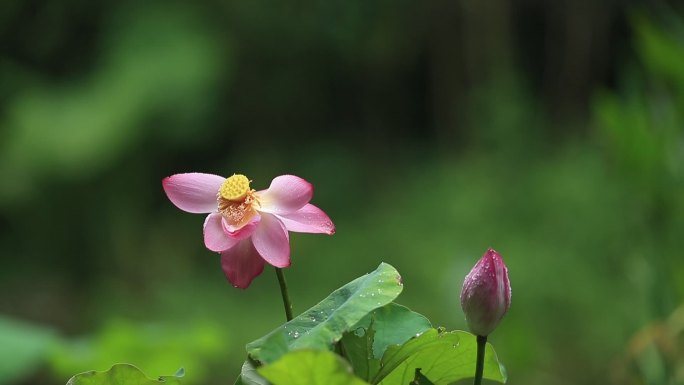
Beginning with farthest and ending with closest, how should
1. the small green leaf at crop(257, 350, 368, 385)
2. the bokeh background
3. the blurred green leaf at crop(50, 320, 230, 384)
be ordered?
the bokeh background, the blurred green leaf at crop(50, 320, 230, 384), the small green leaf at crop(257, 350, 368, 385)

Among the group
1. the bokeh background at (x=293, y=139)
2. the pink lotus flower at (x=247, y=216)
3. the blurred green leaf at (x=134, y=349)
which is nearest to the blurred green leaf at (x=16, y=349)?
the blurred green leaf at (x=134, y=349)

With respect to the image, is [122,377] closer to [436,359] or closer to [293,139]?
[436,359]

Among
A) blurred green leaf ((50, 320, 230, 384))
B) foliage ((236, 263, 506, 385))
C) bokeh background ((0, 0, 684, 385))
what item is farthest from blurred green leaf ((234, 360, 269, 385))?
bokeh background ((0, 0, 684, 385))

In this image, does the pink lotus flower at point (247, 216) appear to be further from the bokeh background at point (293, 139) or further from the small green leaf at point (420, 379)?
the bokeh background at point (293, 139)

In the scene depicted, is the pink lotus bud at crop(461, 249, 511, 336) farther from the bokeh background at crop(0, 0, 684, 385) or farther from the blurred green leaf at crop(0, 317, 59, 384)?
the bokeh background at crop(0, 0, 684, 385)

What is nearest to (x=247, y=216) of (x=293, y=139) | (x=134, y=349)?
(x=134, y=349)
